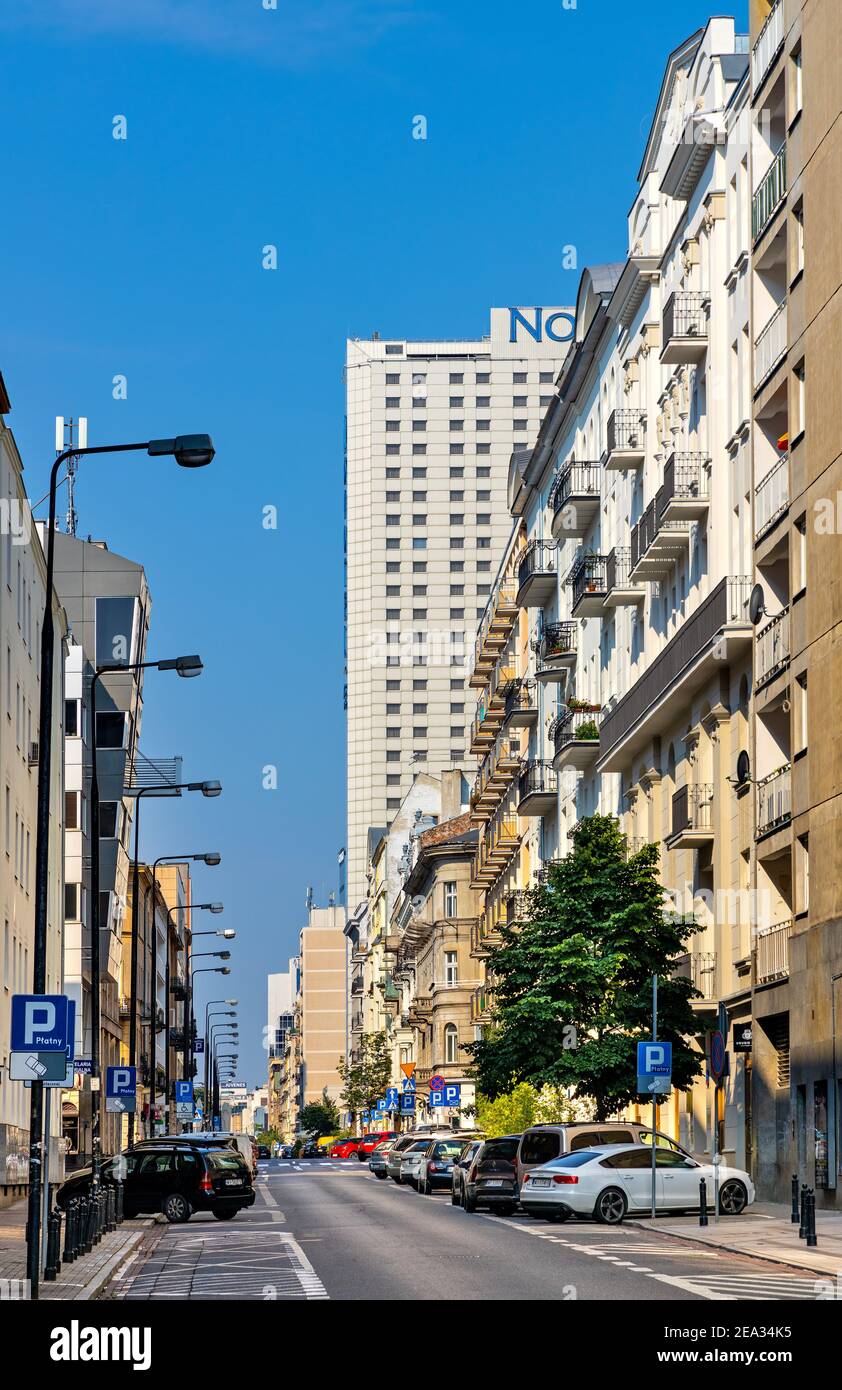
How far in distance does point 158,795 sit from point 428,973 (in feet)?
140

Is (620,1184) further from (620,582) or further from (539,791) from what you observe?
(539,791)

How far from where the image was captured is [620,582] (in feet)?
190

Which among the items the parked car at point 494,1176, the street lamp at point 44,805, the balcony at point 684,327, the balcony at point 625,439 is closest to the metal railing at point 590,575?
the balcony at point 625,439

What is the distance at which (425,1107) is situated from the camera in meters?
108

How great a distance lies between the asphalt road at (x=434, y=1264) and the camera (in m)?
19.1

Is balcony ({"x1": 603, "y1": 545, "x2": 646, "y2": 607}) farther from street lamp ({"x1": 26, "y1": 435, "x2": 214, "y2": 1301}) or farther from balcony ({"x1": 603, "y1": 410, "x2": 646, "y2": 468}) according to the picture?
street lamp ({"x1": 26, "y1": 435, "x2": 214, "y2": 1301})

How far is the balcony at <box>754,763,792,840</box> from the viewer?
38.9 meters

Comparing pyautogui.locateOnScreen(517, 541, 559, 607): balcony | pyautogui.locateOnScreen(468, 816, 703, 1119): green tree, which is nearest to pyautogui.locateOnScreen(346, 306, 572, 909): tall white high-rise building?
pyautogui.locateOnScreen(517, 541, 559, 607): balcony

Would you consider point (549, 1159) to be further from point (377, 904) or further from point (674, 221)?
point (377, 904)

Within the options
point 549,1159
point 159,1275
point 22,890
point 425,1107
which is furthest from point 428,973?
point 159,1275

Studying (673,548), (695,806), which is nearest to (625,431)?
(673,548)

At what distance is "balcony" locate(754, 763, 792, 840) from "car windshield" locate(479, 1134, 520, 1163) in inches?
302

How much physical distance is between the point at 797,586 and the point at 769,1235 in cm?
1384
